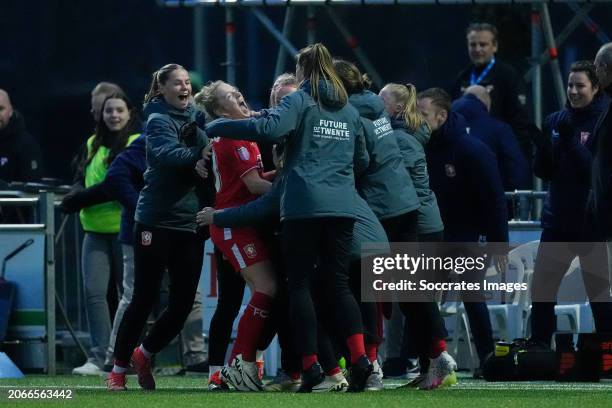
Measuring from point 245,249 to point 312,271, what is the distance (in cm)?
42

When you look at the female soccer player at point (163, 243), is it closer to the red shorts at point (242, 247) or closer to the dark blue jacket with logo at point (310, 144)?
the red shorts at point (242, 247)

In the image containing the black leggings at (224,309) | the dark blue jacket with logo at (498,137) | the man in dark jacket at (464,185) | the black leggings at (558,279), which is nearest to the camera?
the black leggings at (224,309)

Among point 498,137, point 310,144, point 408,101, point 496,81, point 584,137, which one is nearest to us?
point 310,144

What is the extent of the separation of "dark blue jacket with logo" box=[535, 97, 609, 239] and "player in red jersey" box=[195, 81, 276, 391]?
2.35 meters

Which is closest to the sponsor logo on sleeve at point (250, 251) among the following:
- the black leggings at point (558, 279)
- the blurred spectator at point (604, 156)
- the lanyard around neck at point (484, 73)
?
the blurred spectator at point (604, 156)

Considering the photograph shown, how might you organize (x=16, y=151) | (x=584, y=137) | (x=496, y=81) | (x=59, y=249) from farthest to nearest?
(x=16, y=151) → (x=59, y=249) → (x=496, y=81) → (x=584, y=137)

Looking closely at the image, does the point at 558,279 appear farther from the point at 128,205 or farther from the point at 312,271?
the point at 128,205

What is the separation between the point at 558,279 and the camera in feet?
39.8

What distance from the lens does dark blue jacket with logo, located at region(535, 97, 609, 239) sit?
11914 millimetres

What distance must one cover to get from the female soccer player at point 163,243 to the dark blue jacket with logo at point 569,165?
2466 millimetres

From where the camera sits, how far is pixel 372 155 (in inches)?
416

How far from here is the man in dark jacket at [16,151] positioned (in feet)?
47.2

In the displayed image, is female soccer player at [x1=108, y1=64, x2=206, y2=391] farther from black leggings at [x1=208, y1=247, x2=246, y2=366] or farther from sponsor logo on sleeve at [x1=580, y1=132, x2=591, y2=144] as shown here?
sponsor logo on sleeve at [x1=580, y1=132, x2=591, y2=144]

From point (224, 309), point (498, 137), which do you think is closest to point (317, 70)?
point (224, 309)
